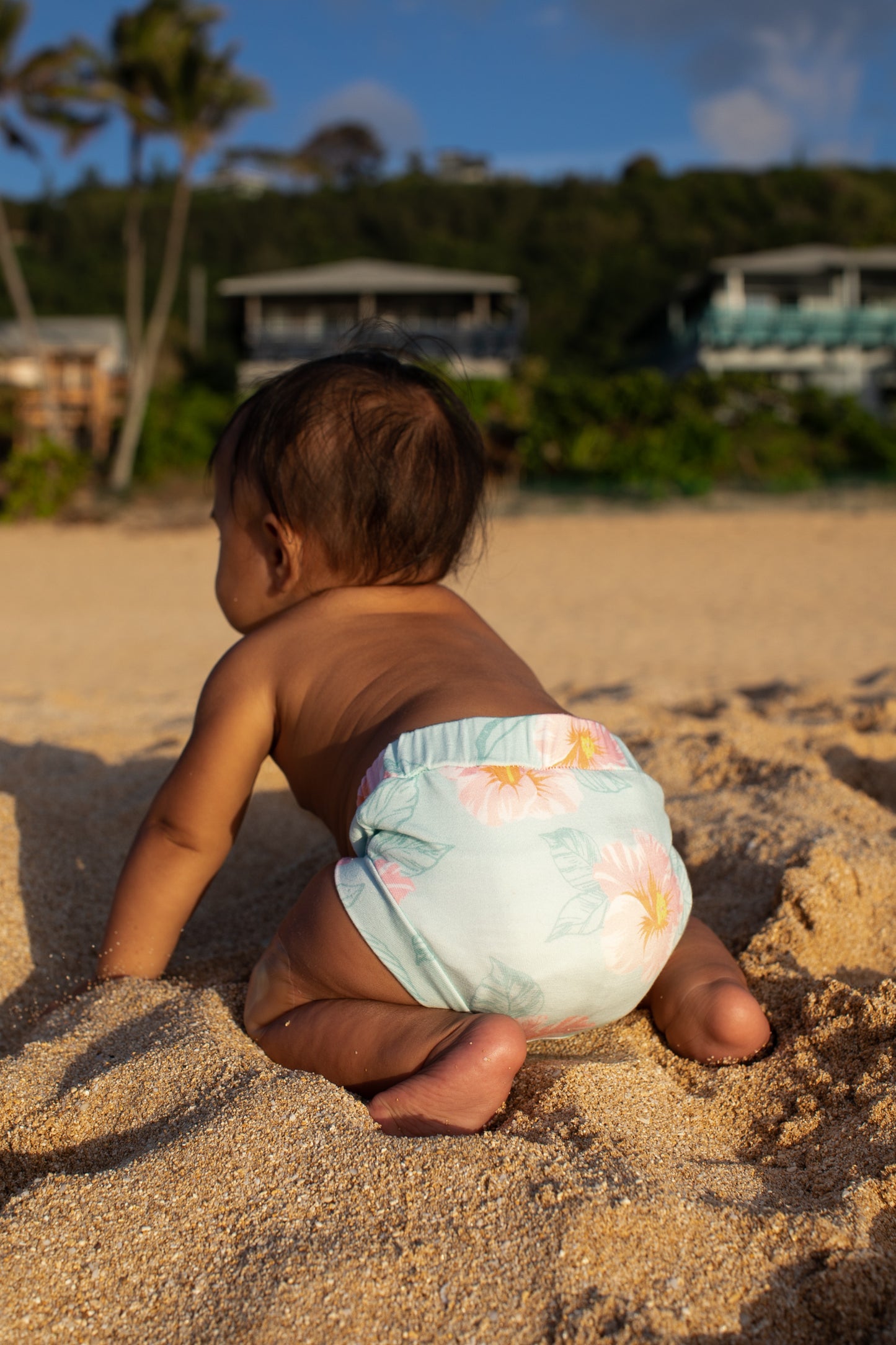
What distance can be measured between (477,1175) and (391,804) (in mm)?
479

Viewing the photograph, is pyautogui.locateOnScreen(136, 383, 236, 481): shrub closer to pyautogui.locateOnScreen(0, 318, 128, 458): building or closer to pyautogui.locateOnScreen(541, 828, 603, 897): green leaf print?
pyautogui.locateOnScreen(0, 318, 128, 458): building

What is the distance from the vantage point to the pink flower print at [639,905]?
4.69ft

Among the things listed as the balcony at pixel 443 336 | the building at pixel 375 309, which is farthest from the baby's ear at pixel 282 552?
the building at pixel 375 309

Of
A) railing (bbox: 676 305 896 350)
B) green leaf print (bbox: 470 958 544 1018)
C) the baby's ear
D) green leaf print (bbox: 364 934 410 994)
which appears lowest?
green leaf print (bbox: 470 958 544 1018)

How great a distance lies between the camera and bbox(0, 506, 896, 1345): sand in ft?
3.20

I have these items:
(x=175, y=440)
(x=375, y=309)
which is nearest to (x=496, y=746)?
(x=175, y=440)

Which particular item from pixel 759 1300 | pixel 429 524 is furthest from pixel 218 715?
pixel 759 1300

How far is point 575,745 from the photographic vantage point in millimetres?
1525

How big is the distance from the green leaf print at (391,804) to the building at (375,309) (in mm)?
25635

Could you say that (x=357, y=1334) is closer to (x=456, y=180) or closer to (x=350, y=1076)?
(x=350, y=1076)

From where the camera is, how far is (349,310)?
30812 mm

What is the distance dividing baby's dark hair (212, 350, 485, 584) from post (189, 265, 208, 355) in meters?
39.3

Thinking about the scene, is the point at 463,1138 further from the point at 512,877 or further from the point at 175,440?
the point at 175,440

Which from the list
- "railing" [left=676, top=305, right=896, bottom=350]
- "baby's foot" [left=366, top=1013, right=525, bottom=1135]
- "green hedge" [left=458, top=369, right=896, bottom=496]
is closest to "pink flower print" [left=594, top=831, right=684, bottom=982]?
"baby's foot" [left=366, top=1013, right=525, bottom=1135]
